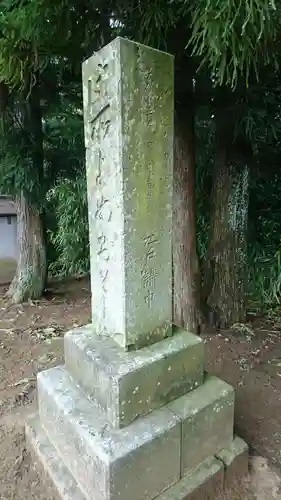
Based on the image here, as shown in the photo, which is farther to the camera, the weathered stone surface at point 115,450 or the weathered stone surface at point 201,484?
the weathered stone surface at point 201,484

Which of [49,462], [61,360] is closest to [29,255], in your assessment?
[61,360]

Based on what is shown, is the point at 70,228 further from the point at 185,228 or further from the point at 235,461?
the point at 235,461

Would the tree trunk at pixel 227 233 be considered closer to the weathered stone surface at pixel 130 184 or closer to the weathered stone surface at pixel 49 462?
the weathered stone surface at pixel 130 184

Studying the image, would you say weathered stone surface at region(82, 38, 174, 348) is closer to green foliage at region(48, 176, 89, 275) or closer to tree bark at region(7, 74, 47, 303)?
tree bark at region(7, 74, 47, 303)

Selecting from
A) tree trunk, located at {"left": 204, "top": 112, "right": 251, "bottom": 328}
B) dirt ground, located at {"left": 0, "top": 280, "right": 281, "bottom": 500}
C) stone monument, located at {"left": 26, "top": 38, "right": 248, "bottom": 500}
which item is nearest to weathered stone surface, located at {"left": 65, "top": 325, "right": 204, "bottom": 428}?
stone monument, located at {"left": 26, "top": 38, "right": 248, "bottom": 500}

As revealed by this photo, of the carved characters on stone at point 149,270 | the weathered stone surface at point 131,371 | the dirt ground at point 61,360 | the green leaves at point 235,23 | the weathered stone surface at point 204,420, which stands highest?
the green leaves at point 235,23

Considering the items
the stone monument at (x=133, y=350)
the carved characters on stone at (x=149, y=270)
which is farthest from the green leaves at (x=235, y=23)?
the carved characters on stone at (x=149, y=270)

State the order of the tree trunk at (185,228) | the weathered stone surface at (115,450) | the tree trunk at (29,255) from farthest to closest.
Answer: the tree trunk at (29,255) < the tree trunk at (185,228) < the weathered stone surface at (115,450)

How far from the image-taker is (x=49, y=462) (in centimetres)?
162

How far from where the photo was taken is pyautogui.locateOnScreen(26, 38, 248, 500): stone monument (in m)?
1.34

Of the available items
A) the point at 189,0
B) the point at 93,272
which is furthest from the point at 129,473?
the point at 189,0

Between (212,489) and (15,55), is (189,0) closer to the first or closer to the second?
(15,55)

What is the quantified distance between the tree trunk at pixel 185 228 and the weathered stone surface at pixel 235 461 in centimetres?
152

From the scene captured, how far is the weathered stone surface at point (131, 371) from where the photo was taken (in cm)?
141
